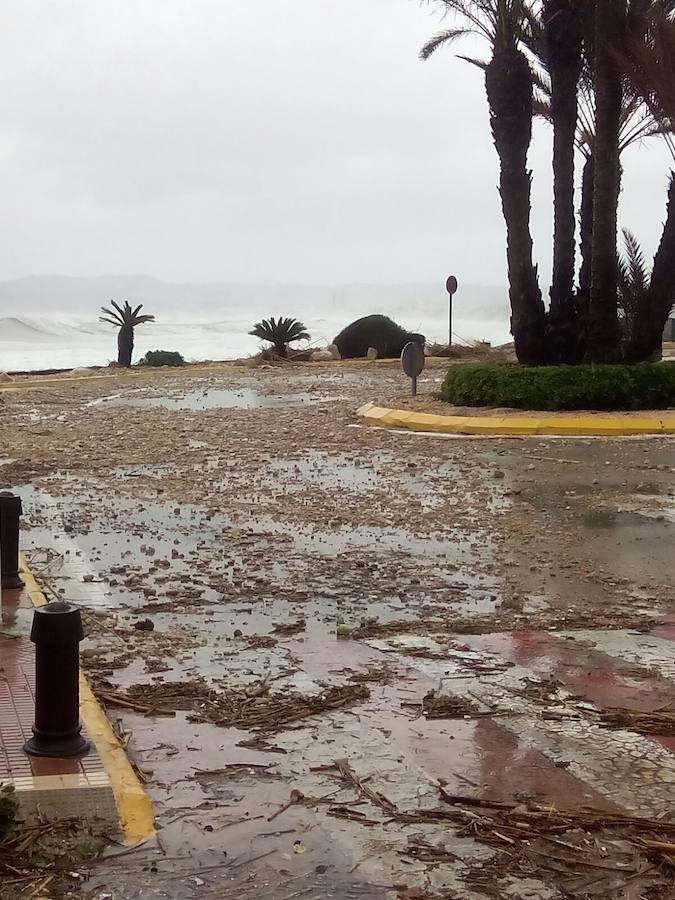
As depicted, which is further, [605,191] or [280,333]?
[280,333]

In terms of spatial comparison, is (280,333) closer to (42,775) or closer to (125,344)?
(125,344)

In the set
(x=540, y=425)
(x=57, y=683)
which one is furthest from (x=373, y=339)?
(x=57, y=683)

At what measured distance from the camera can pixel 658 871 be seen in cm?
339

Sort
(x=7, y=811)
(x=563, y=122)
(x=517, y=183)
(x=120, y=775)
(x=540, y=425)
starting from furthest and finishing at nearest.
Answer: (x=563, y=122), (x=517, y=183), (x=540, y=425), (x=120, y=775), (x=7, y=811)

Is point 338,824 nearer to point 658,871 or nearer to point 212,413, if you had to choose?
point 658,871

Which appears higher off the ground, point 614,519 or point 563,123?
point 563,123

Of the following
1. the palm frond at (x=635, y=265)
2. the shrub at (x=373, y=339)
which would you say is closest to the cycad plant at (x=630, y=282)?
the palm frond at (x=635, y=265)

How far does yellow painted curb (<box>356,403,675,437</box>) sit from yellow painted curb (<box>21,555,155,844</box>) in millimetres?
11060

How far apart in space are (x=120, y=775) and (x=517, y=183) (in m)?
16.6

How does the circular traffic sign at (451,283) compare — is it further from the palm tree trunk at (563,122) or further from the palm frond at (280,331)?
the palm tree trunk at (563,122)

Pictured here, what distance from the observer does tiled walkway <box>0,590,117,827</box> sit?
3715mm

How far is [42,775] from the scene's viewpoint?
3881mm

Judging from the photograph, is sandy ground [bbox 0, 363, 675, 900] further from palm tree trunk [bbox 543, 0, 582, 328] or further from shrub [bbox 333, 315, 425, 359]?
shrub [bbox 333, 315, 425, 359]

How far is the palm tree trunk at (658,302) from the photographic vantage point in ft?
59.8
